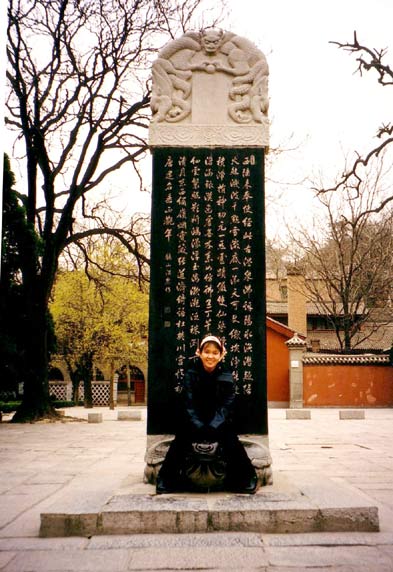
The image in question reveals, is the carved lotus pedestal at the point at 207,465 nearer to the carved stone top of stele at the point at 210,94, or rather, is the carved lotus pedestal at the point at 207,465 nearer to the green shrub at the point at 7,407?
the carved stone top of stele at the point at 210,94

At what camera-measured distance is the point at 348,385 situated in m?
21.1

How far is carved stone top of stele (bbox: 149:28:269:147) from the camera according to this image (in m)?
5.16

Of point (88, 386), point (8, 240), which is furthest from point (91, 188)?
point (88, 386)

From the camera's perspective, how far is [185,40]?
17.3ft

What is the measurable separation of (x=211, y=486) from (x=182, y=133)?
3.10m

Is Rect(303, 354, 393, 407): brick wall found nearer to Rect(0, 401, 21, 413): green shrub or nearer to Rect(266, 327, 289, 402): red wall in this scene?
Rect(266, 327, 289, 402): red wall

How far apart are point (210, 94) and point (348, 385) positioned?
1779 cm

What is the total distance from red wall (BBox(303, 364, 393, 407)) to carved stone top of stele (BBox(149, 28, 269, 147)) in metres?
17.2

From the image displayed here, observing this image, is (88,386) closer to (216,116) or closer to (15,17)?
(15,17)

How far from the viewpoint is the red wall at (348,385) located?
2109 cm

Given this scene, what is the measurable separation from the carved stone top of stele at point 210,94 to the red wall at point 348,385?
56.5ft

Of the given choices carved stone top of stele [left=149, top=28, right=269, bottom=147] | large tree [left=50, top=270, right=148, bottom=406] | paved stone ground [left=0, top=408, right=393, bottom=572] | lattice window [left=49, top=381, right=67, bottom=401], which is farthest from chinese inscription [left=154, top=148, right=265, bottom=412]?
lattice window [left=49, top=381, right=67, bottom=401]

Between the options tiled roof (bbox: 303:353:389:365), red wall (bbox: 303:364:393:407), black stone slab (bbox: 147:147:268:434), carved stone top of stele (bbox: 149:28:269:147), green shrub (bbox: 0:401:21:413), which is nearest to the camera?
black stone slab (bbox: 147:147:268:434)

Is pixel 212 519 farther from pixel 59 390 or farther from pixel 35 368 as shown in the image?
pixel 59 390
